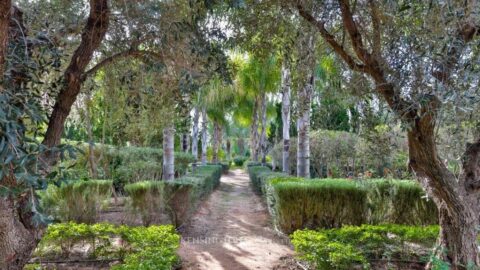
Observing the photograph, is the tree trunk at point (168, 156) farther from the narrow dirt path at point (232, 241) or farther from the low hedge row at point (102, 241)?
the low hedge row at point (102, 241)

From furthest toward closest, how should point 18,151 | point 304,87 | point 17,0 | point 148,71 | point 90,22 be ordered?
point 304,87 < point 148,71 < point 17,0 < point 90,22 < point 18,151

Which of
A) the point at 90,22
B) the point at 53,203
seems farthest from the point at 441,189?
the point at 53,203

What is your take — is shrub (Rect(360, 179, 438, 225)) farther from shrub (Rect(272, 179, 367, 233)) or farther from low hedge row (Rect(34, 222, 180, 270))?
low hedge row (Rect(34, 222, 180, 270))

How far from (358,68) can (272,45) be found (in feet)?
5.68

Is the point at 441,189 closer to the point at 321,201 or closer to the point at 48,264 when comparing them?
the point at 321,201

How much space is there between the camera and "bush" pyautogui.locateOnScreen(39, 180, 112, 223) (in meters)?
7.49

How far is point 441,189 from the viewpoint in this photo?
160 inches

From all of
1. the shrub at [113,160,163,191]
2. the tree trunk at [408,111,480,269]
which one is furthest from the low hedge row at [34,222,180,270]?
the shrub at [113,160,163,191]

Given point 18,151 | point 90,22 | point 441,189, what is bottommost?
point 441,189

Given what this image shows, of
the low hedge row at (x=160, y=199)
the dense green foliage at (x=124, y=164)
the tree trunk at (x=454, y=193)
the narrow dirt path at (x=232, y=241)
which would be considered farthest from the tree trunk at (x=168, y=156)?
the tree trunk at (x=454, y=193)

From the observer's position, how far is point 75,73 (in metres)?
3.92

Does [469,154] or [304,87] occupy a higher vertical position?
[304,87]

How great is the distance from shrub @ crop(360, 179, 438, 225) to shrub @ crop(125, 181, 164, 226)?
12.7 ft

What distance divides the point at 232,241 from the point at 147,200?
5.93 feet
